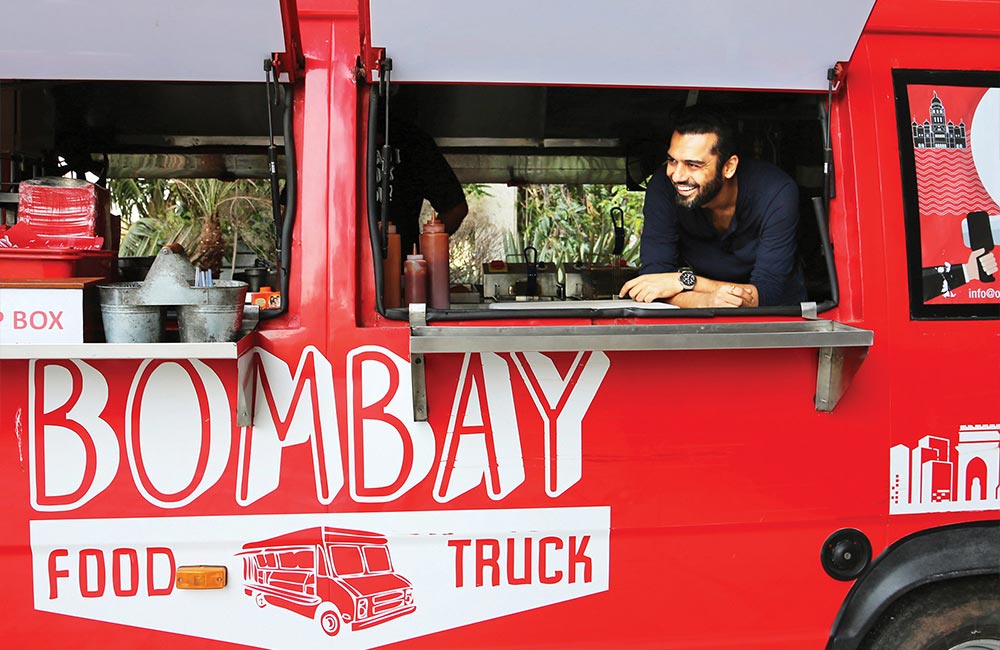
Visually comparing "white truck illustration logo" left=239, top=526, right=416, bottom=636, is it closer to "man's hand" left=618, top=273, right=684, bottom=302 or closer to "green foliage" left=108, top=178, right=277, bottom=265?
"man's hand" left=618, top=273, right=684, bottom=302

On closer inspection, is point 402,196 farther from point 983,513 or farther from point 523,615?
point 983,513

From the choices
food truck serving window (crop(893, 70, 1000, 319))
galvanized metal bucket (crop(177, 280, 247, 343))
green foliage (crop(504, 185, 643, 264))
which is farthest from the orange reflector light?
green foliage (crop(504, 185, 643, 264))

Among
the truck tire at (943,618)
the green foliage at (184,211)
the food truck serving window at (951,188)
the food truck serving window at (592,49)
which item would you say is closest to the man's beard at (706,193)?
the food truck serving window at (592,49)

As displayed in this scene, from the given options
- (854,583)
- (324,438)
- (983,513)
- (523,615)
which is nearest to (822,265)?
(983,513)

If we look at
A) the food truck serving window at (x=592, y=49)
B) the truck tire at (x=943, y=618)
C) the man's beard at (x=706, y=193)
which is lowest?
the truck tire at (x=943, y=618)

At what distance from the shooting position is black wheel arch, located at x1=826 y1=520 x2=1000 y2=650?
6.39ft

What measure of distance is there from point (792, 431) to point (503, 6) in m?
1.29

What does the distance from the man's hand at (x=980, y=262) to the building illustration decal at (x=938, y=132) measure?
287 mm

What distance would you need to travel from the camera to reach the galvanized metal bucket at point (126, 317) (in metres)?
1.69

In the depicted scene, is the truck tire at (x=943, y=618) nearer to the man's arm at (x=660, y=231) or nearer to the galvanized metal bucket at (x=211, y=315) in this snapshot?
the man's arm at (x=660, y=231)

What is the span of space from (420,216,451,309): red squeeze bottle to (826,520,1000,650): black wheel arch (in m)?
1.34

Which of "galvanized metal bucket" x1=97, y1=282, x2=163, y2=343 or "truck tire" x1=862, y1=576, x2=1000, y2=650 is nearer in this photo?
"galvanized metal bucket" x1=97, y1=282, x2=163, y2=343

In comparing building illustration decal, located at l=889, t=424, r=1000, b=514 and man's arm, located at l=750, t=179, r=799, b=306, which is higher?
man's arm, located at l=750, t=179, r=799, b=306

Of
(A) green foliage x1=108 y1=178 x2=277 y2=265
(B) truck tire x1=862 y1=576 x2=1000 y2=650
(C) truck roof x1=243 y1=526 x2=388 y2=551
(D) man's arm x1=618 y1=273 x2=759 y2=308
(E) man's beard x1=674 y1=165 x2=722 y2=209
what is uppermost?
(A) green foliage x1=108 y1=178 x2=277 y2=265
